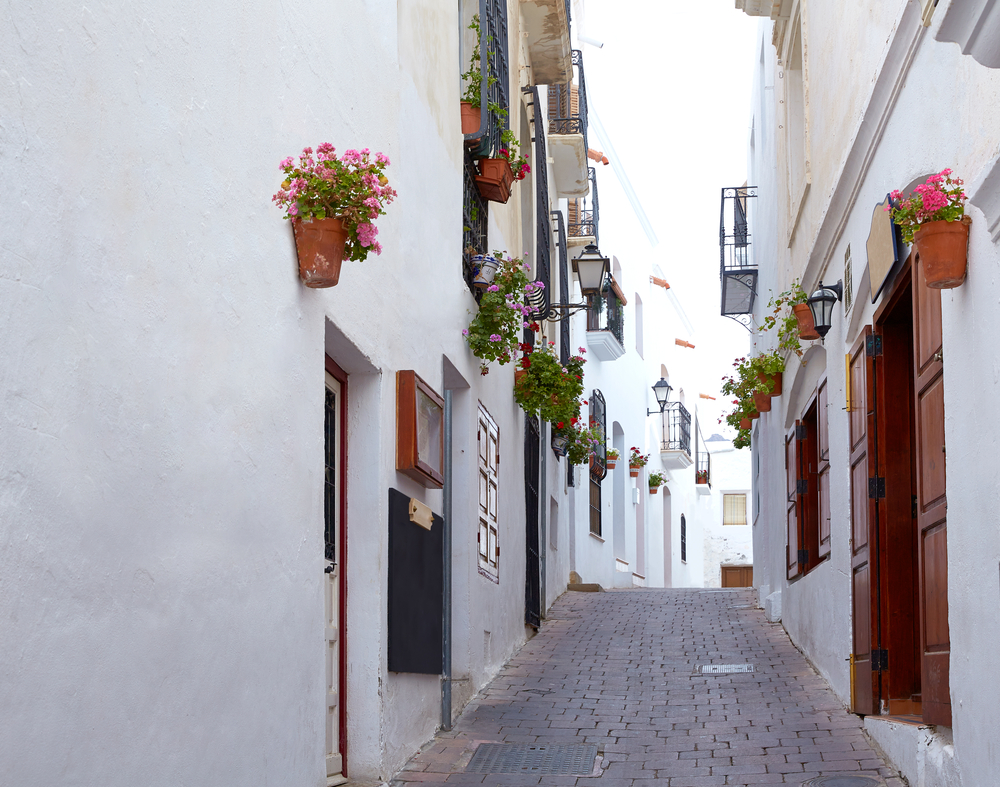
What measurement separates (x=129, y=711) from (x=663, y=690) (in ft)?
21.0

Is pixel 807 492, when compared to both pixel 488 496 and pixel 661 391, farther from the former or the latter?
pixel 661 391

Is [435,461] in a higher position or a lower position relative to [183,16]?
lower

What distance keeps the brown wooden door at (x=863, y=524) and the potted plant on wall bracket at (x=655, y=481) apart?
17.6 meters

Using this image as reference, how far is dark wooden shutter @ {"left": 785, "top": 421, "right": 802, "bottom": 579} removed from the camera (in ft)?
36.4

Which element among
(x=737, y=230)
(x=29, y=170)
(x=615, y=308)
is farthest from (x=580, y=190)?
(x=29, y=170)

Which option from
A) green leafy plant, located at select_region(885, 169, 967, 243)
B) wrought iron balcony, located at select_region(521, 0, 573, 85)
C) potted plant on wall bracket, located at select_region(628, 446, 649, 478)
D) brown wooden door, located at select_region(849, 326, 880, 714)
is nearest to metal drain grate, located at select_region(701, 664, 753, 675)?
brown wooden door, located at select_region(849, 326, 880, 714)

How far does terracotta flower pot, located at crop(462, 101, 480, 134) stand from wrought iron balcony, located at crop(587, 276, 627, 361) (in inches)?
426

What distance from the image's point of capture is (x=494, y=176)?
9.70m

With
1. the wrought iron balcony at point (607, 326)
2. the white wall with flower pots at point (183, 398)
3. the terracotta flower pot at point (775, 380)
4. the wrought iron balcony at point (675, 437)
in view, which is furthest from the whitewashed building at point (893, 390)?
the wrought iron balcony at point (675, 437)

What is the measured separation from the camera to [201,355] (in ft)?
13.4

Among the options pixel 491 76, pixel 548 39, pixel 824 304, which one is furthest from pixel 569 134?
pixel 824 304

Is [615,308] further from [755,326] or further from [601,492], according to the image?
[755,326]

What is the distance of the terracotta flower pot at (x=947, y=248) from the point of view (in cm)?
497

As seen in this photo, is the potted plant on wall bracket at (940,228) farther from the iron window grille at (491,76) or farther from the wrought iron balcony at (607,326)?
the wrought iron balcony at (607,326)
